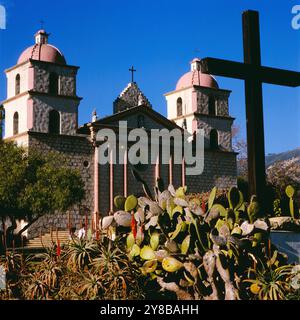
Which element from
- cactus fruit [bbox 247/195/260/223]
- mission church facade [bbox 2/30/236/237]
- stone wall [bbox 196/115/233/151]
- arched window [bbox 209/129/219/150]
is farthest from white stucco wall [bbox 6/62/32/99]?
cactus fruit [bbox 247/195/260/223]

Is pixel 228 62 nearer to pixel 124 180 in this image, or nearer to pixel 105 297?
pixel 105 297

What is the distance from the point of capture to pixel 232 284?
6.77 metres

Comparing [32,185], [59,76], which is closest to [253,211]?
[59,76]

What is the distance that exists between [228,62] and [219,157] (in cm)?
2128

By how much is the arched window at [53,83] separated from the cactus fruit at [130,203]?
15692mm

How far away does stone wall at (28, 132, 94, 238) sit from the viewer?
77.5ft

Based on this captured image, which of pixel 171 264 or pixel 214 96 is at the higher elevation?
pixel 214 96

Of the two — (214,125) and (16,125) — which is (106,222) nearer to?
(16,125)

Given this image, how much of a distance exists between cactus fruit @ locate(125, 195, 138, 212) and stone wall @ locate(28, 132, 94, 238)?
1488 centimetres

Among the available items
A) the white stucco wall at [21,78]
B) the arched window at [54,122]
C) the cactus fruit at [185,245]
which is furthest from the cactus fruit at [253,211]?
the white stucco wall at [21,78]

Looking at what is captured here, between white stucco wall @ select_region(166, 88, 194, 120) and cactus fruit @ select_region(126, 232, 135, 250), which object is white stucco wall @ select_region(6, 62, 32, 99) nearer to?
white stucco wall @ select_region(166, 88, 194, 120)

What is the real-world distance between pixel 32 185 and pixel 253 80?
16.2 meters

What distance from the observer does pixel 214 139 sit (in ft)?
89.6
